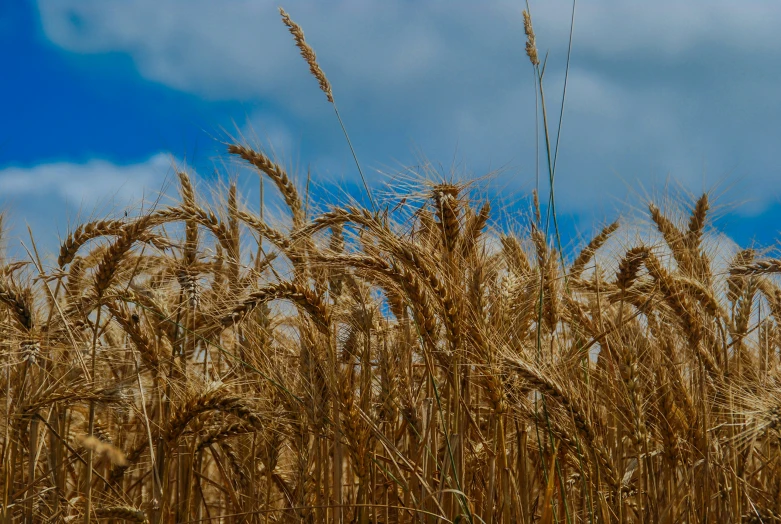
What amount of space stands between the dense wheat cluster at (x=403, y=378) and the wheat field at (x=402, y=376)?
0.04 feet

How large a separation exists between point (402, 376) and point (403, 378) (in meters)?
0.01

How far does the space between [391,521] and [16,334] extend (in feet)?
5.06

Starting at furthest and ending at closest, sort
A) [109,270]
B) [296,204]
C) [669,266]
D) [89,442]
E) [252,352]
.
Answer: [296,204] < [669,266] < [109,270] < [252,352] < [89,442]

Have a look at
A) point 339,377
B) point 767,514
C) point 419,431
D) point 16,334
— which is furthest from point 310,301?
point 767,514

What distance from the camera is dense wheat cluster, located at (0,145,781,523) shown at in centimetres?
217

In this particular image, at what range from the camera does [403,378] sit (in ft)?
8.71

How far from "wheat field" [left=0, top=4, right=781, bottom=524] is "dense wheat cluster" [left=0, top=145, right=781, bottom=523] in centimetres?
1

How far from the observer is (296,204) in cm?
360

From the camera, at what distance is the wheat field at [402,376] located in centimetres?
217

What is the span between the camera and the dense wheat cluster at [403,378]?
7.11ft

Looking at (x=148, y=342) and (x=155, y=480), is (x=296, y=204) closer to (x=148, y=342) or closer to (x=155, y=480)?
(x=148, y=342)

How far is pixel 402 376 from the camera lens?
2645mm

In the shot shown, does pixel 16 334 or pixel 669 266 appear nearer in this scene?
pixel 16 334

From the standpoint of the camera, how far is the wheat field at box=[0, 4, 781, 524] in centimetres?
217
